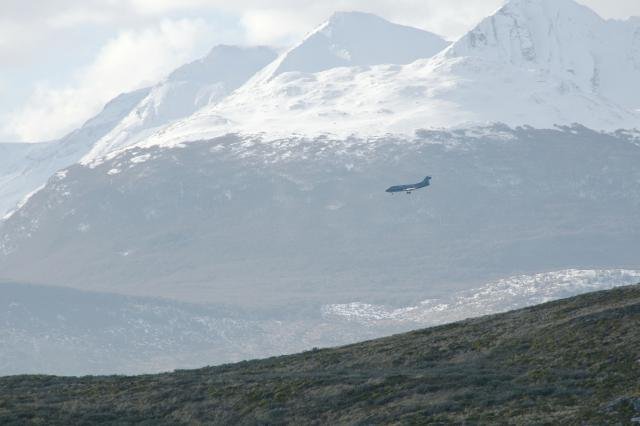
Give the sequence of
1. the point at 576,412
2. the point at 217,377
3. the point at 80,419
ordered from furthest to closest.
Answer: the point at 217,377 → the point at 80,419 → the point at 576,412

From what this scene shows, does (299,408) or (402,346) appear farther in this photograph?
(402,346)

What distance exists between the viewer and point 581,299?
3169 inches

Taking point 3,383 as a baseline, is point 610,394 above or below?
below

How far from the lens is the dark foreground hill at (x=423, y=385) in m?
56.8

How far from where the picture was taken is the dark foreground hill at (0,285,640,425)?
186 ft

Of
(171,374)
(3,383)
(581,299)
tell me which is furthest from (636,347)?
(3,383)

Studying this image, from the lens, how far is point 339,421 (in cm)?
5922

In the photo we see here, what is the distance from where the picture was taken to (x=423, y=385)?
205 feet

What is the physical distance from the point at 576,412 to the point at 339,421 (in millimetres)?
10472

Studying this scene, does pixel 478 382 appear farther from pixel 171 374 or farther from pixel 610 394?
pixel 171 374

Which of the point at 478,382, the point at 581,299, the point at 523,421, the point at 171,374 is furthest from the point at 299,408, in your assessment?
the point at 581,299

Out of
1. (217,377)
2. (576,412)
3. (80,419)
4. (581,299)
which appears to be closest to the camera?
(576,412)

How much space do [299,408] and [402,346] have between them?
48.6 feet

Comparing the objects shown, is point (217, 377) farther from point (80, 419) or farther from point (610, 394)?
point (610, 394)
